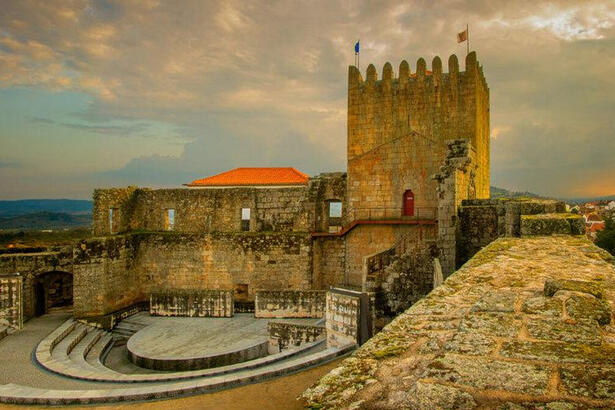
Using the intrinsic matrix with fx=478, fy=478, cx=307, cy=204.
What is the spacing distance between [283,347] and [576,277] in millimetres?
9504

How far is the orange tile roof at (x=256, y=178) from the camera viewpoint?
32781 mm

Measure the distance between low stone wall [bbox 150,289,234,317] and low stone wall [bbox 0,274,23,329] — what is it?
444 cm

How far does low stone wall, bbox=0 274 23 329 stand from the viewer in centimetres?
1529

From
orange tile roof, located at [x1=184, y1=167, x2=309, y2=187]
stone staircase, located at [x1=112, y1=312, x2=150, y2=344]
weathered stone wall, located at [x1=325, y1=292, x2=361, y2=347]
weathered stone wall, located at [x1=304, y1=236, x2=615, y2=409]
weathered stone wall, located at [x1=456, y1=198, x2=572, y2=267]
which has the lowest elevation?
stone staircase, located at [x1=112, y1=312, x2=150, y2=344]

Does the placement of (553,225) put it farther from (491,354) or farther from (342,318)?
(491,354)

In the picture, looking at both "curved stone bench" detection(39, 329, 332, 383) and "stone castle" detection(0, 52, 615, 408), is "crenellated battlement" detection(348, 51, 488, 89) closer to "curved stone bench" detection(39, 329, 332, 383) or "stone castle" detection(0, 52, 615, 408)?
"stone castle" detection(0, 52, 615, 408)

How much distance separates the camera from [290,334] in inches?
517

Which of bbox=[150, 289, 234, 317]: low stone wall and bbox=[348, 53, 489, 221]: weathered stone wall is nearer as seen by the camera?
bbox=[150, 289, 234, 317]: low stone wall

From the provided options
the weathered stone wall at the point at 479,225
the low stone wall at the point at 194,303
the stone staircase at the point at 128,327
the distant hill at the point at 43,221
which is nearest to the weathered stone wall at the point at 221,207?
the low stone wall at the point at 194,303

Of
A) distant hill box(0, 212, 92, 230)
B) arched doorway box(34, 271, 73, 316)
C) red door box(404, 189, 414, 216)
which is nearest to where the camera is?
red door box(404, 189, 414, 216)

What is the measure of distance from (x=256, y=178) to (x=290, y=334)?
861 inches

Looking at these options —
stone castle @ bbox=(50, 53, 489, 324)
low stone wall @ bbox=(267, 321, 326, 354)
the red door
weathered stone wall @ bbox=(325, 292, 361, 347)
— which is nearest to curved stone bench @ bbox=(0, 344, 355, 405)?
weathered stone wall @ bbox=(325, 292, 361, 347)

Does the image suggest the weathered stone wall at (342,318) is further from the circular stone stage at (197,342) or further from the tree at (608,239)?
the tree at (608,239)

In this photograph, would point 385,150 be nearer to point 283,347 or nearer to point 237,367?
point 283,347
